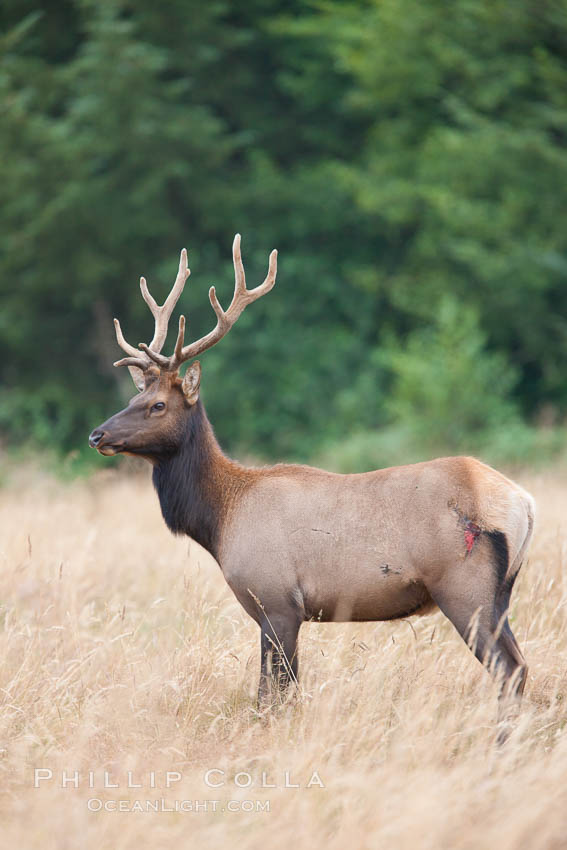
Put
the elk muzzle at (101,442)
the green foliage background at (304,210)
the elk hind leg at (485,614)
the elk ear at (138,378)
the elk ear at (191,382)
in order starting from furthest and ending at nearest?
the green foliage background at (304,210)
the elk ear at (138,378)
the elk ear at (191,382)
the elk muzzle at (101,442)
the elk hind leg at (485,614)

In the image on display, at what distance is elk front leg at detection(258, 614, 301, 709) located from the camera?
17.8ft

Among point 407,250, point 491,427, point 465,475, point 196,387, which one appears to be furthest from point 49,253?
point 465,475

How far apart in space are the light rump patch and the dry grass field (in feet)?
2.35

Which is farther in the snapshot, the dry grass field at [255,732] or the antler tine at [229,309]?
the antler tine at [229,309]

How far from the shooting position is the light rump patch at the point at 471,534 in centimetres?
512

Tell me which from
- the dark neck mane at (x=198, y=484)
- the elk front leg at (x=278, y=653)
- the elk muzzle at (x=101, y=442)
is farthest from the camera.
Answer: the dark neck mane at (x=198, y=484)

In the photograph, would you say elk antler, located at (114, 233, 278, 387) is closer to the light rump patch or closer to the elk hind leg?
the light rump patch

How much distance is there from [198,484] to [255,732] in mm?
1641

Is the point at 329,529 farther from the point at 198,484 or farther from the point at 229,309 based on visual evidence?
the point at 229,309

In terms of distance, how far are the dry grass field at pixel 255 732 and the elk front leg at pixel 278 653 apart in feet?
0.43

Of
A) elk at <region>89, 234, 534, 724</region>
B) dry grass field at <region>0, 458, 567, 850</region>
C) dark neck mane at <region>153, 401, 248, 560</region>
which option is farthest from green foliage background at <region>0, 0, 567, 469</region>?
elk at <region>89, 234, 534, 724</region>

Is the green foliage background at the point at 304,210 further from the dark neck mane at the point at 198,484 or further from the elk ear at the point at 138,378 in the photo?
the dark neck mane at the point at 198,484

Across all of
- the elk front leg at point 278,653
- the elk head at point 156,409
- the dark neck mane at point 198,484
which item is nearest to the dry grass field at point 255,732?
the elk front leg at point 278,653

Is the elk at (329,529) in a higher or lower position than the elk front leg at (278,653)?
higher
